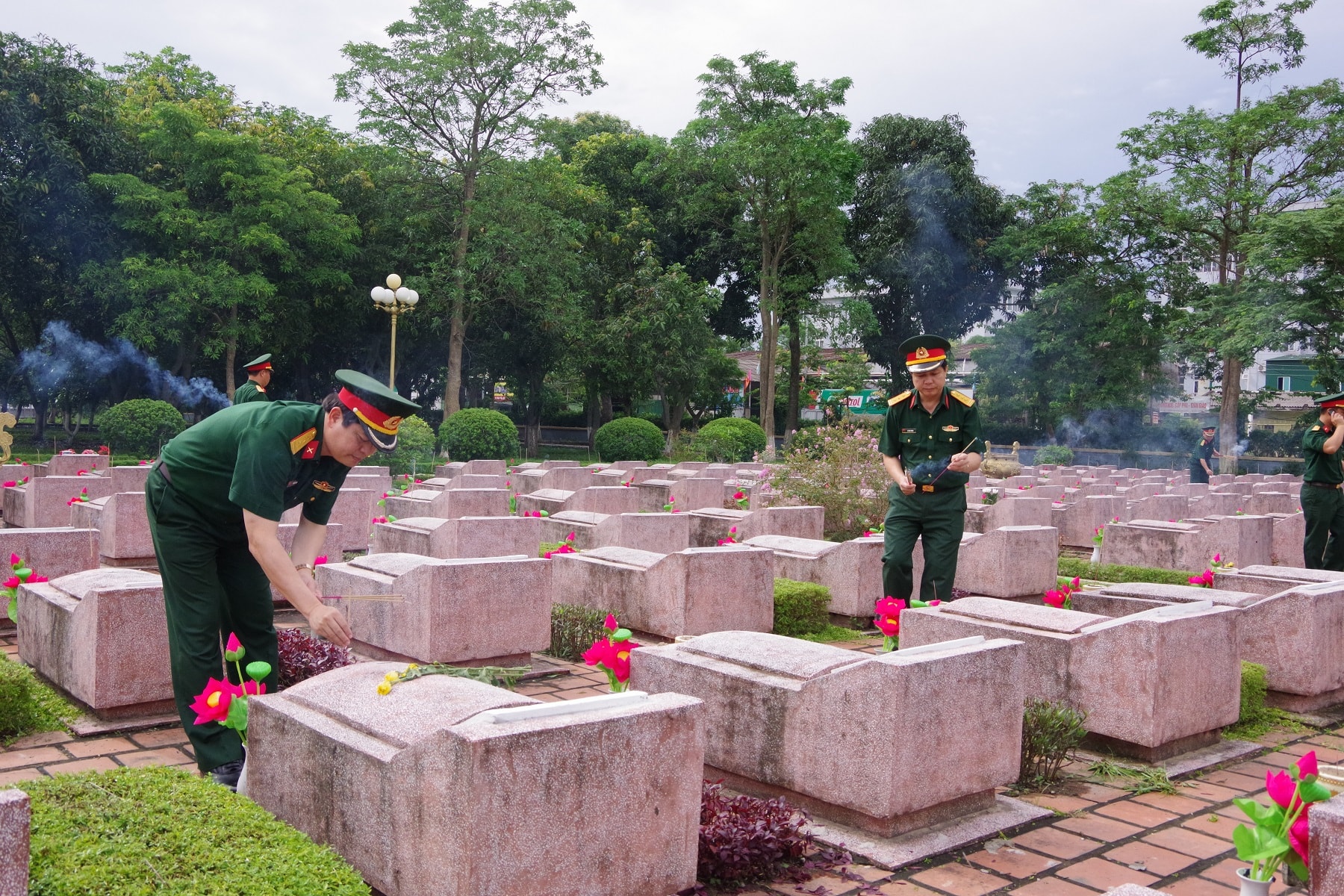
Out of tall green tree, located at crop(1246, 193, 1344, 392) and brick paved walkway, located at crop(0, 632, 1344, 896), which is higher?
tall green tree, located at crop(1246, 193, 1344, 392)

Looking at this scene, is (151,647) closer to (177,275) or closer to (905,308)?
(177,275)

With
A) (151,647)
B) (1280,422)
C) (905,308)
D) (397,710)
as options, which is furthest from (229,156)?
(1280,422)

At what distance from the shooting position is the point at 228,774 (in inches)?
149

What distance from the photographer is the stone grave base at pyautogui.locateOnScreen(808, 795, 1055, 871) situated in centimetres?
364

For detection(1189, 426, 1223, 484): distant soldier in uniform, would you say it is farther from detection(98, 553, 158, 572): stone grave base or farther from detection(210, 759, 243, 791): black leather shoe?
detection(210, 759, 243, 791): black leather shoe

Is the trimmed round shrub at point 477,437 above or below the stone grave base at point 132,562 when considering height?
above

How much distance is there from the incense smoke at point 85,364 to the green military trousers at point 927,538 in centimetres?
2589

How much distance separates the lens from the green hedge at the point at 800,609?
24.4 feet

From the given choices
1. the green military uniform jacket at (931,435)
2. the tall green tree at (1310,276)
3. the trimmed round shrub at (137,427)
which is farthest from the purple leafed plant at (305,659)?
the tall green tree at (1310,276)

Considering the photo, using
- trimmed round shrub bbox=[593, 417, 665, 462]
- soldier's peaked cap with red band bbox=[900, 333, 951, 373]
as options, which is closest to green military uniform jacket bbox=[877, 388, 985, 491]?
soldier's peaked cap with red band bbox=[900, 333, 951, 373]

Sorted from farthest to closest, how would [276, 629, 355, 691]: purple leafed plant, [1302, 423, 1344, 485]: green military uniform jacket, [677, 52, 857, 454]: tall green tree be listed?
[677, 52, 857, 454]: tall green tree
[1302, 423, 1344, 485]: green military uniform jacket
[276, 629, 355, 691]: purple leafed plant

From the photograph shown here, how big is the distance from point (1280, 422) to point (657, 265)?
2776 cm

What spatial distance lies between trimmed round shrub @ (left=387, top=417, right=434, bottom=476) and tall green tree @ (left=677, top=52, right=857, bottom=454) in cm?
1454

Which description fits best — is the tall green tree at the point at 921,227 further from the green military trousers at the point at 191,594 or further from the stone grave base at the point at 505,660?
the green military trousers at the point at 191,594
